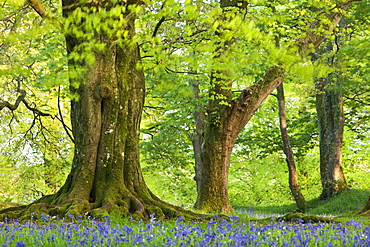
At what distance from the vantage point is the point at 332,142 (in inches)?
751

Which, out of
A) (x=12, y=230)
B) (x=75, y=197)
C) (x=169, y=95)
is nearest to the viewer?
(x=12, y=230)

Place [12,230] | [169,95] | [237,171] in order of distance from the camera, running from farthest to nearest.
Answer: [237,171] < [169,95] < [12,230]

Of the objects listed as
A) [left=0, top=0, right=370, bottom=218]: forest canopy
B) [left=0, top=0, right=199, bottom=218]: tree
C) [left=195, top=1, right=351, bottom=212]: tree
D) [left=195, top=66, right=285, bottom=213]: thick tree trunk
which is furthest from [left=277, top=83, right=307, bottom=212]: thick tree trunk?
[left=0, top=0, right=199, bottom=218]: tree

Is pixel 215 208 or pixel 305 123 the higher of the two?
pixel 305 123

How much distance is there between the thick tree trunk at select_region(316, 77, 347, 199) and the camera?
1891cm

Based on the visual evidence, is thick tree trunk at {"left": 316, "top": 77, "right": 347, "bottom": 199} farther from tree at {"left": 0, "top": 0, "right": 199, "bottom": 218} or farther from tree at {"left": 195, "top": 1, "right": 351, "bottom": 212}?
tree at {"left": 0, "top": 0, "right": 199, "bottom": 218}

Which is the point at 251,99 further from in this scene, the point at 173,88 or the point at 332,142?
the point at 332,142

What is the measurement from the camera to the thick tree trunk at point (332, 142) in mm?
18906

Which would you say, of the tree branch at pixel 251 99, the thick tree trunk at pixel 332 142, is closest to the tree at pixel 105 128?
the tree branch at pixel 251 99

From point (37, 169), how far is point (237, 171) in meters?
12.3

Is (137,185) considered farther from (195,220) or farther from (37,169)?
(37,169)

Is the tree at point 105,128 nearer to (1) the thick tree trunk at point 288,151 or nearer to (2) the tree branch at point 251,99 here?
(2) the tree branch at point 251,99

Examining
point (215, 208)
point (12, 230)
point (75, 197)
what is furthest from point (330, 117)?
point (12, 230)

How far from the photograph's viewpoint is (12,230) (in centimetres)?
504
